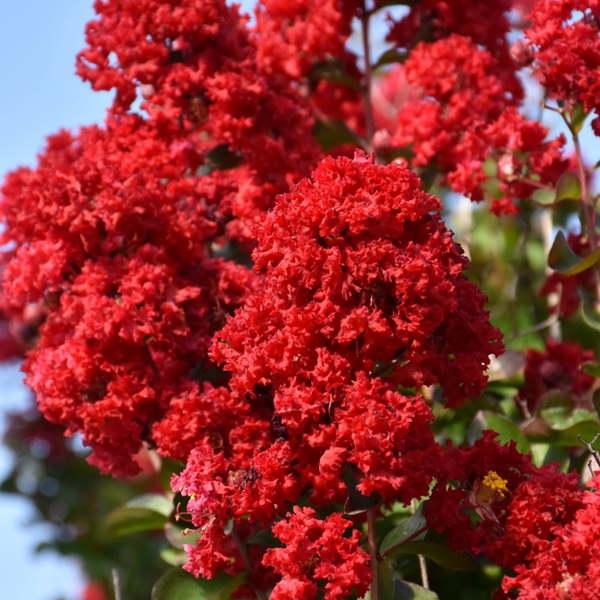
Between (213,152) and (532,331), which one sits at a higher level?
(213,152)

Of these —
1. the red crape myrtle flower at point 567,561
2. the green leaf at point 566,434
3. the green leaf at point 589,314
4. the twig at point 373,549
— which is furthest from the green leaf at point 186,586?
the green leaf at point 589,314

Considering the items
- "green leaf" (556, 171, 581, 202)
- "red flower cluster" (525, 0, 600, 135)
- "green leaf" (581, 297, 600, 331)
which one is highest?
"red flower cluster" (525, 0, 600, 135)

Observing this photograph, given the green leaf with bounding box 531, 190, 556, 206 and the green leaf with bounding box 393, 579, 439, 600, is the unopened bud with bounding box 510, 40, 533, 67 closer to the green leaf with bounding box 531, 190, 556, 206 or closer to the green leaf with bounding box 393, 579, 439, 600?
the green leaf with bounding box 531, 190, 556, 206

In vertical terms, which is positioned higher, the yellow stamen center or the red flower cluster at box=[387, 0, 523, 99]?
the red flower cluster at box=[387, 0, 523, 99]

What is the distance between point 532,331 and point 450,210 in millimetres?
960

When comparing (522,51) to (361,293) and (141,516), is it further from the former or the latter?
(141,516)

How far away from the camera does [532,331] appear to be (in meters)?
2.36


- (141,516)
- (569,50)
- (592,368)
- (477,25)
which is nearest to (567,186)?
(569,50)

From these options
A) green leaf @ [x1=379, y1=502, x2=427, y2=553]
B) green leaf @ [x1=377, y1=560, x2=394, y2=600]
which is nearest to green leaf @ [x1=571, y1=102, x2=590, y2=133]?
green leaf @ [x1=379, y1=502, x2=427, y2=553]

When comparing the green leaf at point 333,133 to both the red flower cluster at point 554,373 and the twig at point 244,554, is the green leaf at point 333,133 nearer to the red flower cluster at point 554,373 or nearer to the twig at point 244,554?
the red flower cluster at point 554,373

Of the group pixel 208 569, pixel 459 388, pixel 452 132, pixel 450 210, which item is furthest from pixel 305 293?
pixel 450 210

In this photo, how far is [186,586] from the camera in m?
1.63

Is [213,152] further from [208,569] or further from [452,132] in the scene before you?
[208,569]

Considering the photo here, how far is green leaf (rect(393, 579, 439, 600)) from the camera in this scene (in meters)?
1.39
